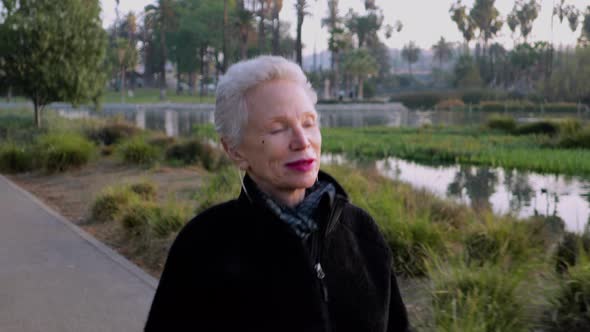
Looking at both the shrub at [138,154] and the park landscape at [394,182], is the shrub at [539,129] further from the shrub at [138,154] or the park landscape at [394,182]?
the shrub at [138,154]

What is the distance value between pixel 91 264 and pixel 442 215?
15.3 ft

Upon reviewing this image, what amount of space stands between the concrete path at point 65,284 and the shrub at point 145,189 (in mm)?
1767

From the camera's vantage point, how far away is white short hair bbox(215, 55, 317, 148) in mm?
2178

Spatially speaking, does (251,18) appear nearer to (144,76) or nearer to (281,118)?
(144,76)

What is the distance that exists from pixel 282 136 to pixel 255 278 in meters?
0.44

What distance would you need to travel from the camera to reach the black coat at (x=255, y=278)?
206cm

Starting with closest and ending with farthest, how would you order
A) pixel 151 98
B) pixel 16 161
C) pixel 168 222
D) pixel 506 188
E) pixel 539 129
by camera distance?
pixel 168 222 → pixel 506 188 → pixel 16 161 → pixel 539 129 → pixel 151 98

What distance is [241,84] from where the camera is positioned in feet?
7.14

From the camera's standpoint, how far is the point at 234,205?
2.19 meters

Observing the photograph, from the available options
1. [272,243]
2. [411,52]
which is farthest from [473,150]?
[411,52]

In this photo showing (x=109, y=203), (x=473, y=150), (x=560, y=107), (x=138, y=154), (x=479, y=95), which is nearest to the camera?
(x=109, y=203)

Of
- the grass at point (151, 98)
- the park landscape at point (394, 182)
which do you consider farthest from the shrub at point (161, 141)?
the grass at point (151, 98)

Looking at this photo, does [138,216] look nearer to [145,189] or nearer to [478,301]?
[145,189]

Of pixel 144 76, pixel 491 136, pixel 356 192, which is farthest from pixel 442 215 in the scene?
pixel 144 76
